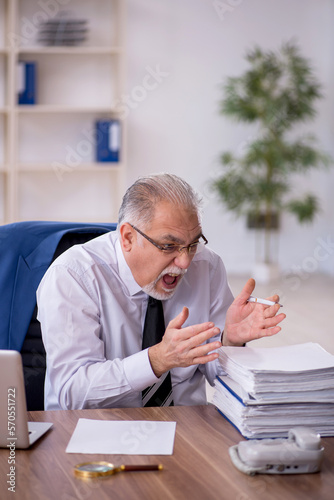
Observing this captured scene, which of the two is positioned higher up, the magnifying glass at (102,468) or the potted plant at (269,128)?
the potted plant at (269,128)

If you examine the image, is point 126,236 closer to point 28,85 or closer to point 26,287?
point 26,287

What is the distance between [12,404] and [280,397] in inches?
19.9

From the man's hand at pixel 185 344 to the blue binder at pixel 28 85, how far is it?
4755 millimetres

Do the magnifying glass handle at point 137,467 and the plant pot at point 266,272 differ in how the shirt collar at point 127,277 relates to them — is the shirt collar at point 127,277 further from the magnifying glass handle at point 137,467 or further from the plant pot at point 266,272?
the plant pot at point 266,272

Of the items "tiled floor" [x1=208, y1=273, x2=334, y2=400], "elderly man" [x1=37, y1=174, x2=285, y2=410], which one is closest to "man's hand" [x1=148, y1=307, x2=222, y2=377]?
"elderly man" [x1=37, y1=174, x2=285, y2=410]

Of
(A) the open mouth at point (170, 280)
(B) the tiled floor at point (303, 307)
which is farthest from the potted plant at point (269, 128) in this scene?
(A) the open mouth at point (170, 280)

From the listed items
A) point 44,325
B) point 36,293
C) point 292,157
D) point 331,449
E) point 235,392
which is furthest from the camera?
point 292,157

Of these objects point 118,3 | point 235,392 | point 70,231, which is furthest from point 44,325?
point 118,3

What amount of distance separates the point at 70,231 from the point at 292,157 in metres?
4.52

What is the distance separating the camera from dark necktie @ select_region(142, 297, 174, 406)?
1705mm

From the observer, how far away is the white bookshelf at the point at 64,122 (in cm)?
583

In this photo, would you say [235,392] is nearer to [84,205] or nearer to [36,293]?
[36,293]

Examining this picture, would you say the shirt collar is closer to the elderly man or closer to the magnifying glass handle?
the elderly man

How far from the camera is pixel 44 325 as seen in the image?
1.66 m
